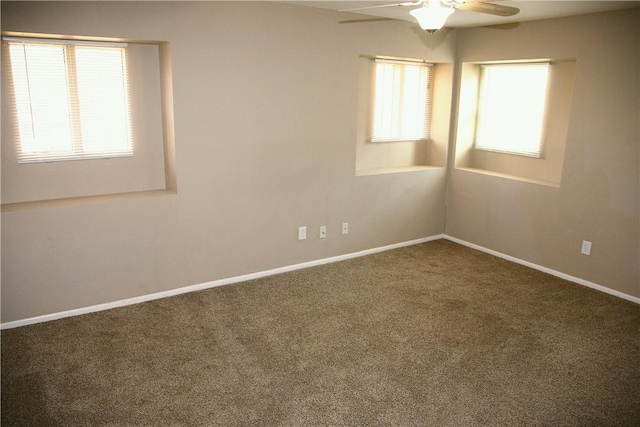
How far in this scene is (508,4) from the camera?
3.68 meters

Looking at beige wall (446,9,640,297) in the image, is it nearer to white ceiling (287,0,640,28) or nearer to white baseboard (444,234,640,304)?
white baseboard (444,234,640,304)

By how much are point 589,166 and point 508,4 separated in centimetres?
156

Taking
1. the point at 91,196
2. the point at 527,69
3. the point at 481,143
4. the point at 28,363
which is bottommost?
the point at 28,363

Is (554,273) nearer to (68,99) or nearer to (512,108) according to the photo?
(512,108)

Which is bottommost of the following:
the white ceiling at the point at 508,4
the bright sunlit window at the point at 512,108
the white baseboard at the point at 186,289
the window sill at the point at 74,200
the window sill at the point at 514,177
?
the white baseboard at the point at 186,289

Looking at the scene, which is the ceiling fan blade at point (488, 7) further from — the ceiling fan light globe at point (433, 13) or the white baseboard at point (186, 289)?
the white baseboard at point (186, 289)

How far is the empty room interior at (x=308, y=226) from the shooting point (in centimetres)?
279

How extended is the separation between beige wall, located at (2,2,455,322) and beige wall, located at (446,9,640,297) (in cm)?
126

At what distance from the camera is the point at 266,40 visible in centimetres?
393

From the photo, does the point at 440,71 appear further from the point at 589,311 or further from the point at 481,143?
the point at 589,311

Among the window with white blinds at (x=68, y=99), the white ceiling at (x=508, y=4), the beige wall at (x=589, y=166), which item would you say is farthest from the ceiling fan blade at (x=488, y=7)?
the window with white blinds at (x=68, y=99)

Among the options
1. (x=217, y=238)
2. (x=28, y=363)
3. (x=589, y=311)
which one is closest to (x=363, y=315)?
(x=217, y=238)

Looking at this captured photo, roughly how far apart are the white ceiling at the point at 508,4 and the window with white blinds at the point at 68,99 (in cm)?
162

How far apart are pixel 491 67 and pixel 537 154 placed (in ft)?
3.54
